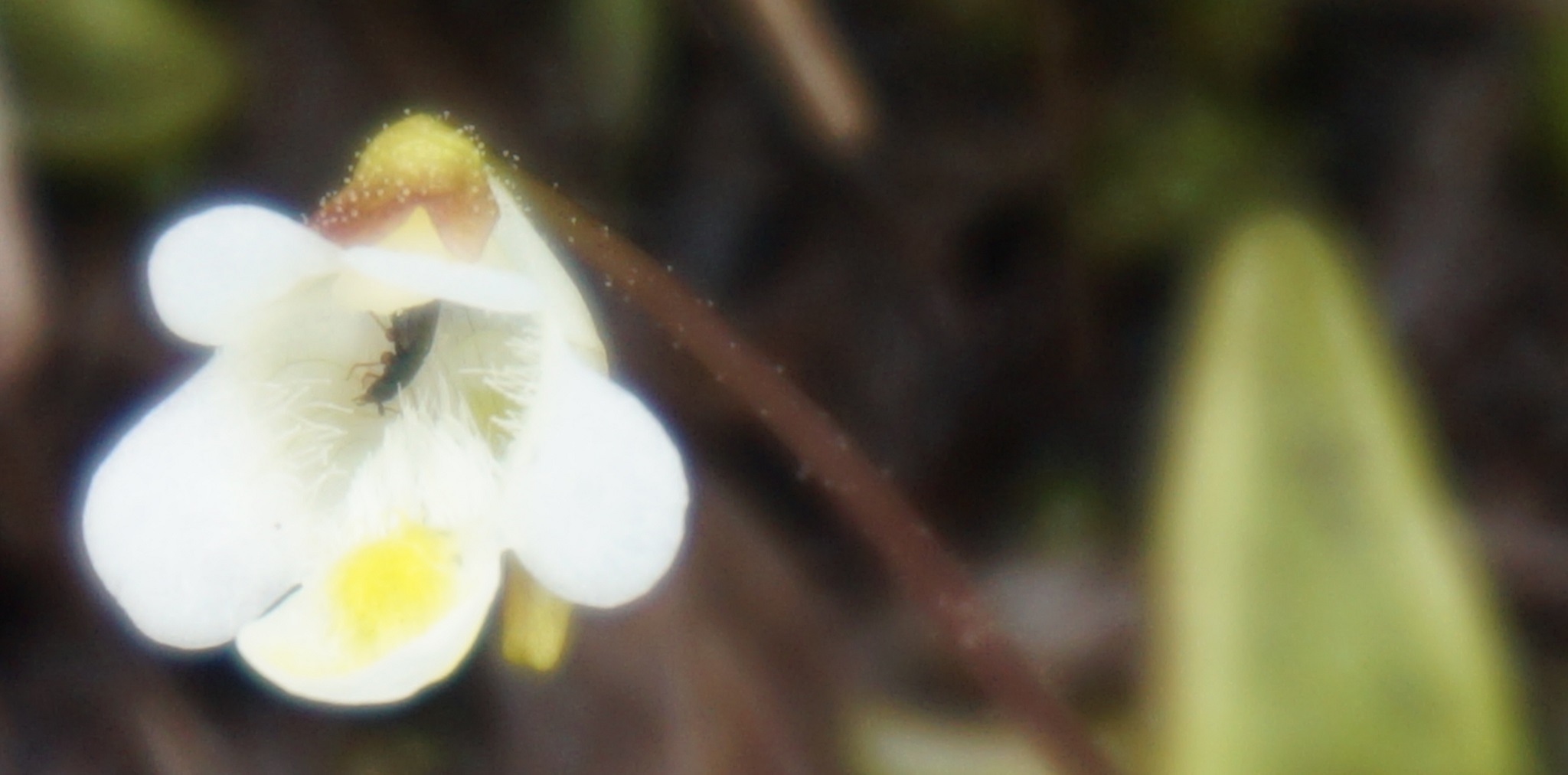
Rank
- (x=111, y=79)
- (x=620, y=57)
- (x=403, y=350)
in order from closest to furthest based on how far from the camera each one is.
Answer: (x=403, y=350)
(x=111, y=79)
(x=620, y=57)

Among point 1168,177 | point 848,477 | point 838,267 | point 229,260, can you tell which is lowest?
point 229,260

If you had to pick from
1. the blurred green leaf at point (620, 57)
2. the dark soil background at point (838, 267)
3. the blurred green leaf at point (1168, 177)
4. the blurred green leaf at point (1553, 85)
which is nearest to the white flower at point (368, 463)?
the dark soil background at point (838, 267)

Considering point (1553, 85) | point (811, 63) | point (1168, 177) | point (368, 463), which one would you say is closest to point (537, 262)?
point (368, 463)

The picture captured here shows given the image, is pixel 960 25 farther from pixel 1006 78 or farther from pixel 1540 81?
pixel 1540 81

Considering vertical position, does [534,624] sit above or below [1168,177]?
below

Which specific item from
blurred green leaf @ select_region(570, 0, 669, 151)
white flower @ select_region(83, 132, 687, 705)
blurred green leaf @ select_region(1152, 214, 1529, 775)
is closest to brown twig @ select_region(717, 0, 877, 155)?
blurred green leaf @ select_region(570, 0, 669, 151)

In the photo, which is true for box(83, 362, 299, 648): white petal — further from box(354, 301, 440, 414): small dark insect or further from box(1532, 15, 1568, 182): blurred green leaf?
box(1532, 15, 1568, 182): blurred green leaf

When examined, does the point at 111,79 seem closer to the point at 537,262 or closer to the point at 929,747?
the point at 537,262
